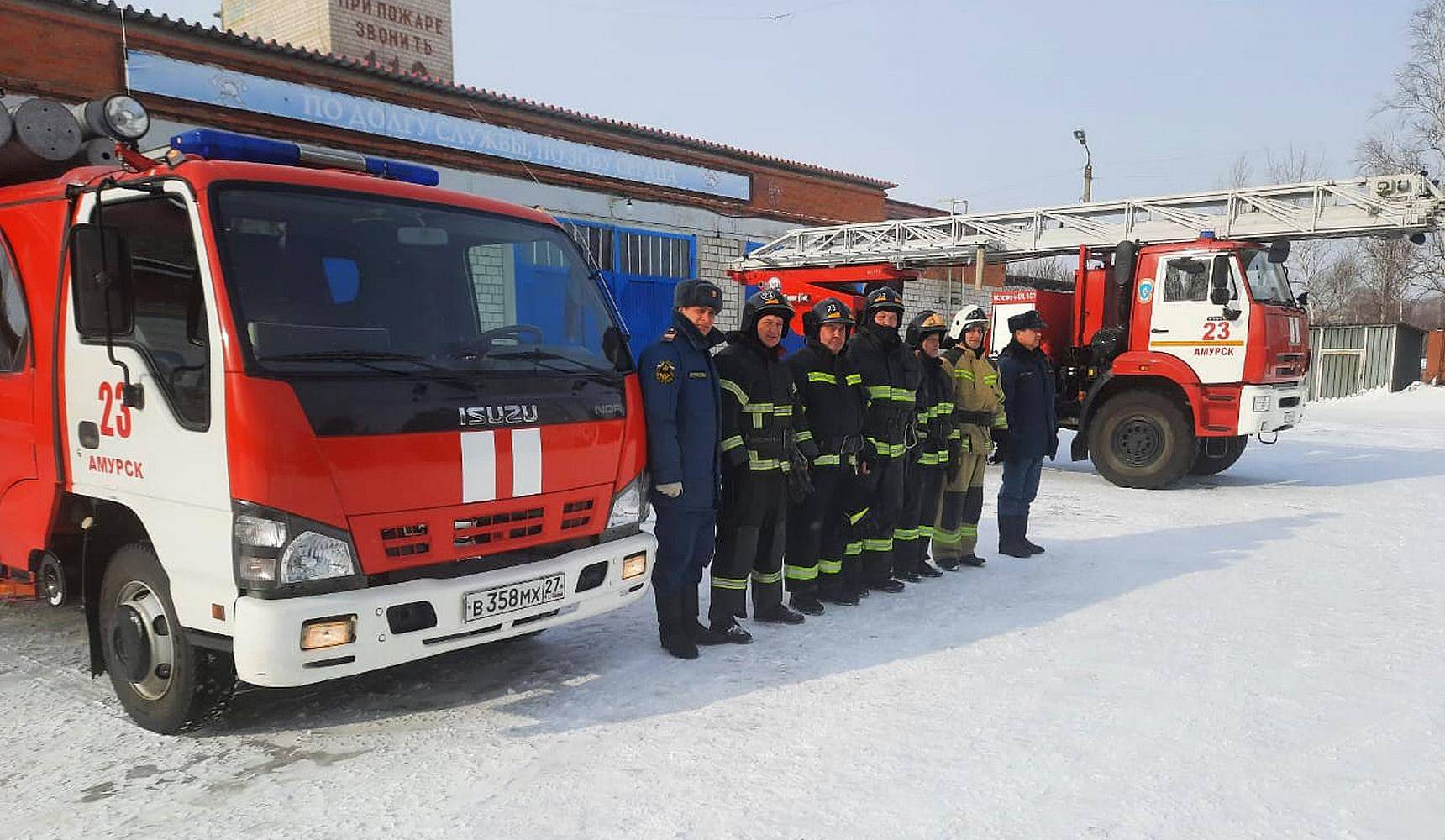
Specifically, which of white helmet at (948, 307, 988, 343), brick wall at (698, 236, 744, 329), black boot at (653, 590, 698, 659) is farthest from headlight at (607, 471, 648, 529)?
brick wall at (698, 236, 744, 329)

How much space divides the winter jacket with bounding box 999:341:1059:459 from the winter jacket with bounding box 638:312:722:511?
3.01m

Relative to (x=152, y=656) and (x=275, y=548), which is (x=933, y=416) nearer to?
(x=275, y=548)

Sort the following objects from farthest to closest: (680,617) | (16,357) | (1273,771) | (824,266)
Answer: (824,266) < (680,617) < (16,357) < (1273,771)

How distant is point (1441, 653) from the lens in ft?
14.7

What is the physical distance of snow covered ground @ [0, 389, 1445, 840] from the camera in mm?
2803

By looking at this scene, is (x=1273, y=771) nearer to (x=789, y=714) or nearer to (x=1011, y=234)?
(x=789, y=714)

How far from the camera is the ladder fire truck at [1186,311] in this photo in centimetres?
912

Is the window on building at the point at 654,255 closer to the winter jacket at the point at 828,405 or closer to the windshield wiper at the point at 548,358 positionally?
the winter jacket at the point at 828,405

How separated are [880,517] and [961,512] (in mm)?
993

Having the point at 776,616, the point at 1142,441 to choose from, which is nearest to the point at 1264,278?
the point at 1142,441

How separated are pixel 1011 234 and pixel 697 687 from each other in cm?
907

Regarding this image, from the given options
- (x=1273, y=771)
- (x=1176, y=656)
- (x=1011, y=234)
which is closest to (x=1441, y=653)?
(x=1176, y=656)

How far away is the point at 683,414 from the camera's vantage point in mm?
4207

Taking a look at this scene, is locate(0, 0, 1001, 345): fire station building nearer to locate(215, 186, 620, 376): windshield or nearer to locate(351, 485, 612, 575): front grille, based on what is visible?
locate(215, 186, 620, 376): windshield
